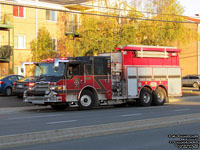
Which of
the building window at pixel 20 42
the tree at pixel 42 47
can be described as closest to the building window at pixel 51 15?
the building window at pixel 20 42

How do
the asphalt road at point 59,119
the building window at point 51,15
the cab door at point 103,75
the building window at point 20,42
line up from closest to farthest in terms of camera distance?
1. the asphalt road at point 59,119
2. the cab door at point 103,75
3. the building window at point 20,42
4. the building window at point 51,15

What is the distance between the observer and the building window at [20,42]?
35719mm

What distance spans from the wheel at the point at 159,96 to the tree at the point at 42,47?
1241 centimetres

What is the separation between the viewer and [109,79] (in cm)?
2022

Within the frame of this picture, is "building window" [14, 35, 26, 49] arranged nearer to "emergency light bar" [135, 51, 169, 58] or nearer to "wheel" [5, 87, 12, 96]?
"wheel" [5, 87, 12, 96]

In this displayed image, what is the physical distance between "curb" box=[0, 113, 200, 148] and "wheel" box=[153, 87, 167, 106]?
30.2 feet

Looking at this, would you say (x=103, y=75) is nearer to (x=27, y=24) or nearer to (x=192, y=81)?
(x=27, y=24)

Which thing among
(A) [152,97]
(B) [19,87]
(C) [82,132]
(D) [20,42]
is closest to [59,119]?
(C) [82,132]

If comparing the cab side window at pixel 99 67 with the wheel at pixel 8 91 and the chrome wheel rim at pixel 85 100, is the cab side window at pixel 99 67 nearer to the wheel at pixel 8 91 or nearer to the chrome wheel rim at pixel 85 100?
the chrome wheel rim at pixel 85 100

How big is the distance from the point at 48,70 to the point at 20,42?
17966mm

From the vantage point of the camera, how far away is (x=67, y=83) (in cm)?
1856

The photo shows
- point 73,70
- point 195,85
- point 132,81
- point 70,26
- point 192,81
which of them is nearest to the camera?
point 73,70

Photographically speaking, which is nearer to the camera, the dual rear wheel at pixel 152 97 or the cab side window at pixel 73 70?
the cab side window at pixel 73 70

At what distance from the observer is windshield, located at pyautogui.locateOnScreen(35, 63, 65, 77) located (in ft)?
61.1
